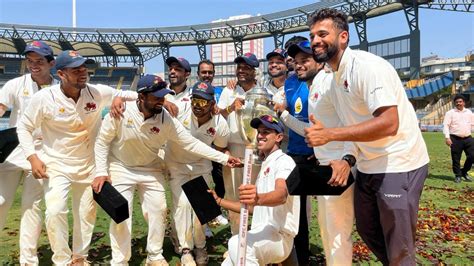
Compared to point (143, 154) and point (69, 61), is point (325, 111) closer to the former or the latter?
point (143, 154)

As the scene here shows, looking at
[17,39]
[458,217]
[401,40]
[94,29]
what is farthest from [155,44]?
[458,217]

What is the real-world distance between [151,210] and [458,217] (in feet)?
18.1

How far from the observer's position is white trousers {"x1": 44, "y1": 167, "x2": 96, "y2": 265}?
14.5 feet

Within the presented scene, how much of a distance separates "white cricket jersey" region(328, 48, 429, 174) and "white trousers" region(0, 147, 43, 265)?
11.6 feet

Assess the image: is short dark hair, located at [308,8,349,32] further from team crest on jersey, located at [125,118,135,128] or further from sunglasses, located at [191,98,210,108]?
team crest on jersey, located at [125,118,135,128]

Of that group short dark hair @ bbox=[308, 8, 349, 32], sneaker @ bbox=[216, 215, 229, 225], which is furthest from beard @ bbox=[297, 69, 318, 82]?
sneaker @ bbox=[216, 215, 229, 225]

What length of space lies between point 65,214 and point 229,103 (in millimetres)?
2466

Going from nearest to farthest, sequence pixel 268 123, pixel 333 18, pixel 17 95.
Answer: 1. pixel 333 18
2. pixel 268 123
3. pixel 17 95

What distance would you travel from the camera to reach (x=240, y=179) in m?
5.31

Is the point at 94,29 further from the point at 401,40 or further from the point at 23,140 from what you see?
the point at 23,140

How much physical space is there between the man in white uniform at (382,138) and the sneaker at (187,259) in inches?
92.5

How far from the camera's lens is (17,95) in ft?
16.0

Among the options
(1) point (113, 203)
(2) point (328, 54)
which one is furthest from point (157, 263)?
(2) point (328, 54)

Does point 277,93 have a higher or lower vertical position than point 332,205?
higher
